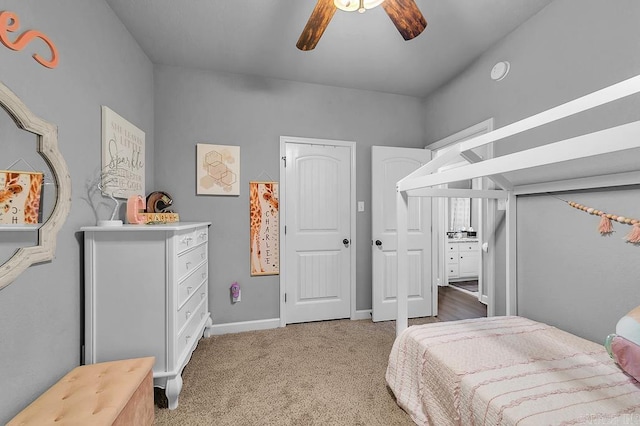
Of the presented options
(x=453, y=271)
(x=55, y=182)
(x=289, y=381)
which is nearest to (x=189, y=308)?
(x=289, y=381)

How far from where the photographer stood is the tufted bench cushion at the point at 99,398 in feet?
3.37

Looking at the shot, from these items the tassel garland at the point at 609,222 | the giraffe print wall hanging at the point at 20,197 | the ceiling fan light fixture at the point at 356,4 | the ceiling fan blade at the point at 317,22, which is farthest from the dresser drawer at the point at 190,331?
the tassel garland at the point at 609,222

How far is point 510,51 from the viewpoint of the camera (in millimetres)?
2100

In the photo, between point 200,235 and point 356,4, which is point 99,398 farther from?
point 356,4

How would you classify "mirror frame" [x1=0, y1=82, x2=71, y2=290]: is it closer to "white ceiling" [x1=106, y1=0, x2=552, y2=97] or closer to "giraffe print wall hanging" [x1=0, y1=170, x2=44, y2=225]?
"giraffe print wall hanging" [x1=0, y1=170, x2=44, y2=225]

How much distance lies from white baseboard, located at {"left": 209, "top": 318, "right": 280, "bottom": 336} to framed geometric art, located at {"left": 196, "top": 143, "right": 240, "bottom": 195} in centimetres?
130

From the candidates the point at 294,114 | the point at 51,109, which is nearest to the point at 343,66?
the point at 294,114

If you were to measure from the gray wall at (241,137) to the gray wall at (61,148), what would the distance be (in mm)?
659

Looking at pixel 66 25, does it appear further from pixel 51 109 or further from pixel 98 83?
pixel 51 109

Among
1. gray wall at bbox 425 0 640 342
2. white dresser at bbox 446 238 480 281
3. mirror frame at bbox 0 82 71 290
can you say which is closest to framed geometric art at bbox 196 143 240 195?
mirror frame at bbox 0 82 71 290

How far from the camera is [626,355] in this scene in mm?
1109

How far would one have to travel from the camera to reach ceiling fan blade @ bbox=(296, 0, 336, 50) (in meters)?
1.37

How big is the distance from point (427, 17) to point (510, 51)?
75 cm

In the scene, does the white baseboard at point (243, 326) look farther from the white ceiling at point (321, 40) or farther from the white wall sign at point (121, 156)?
the white ceiling at point (321, 40)
